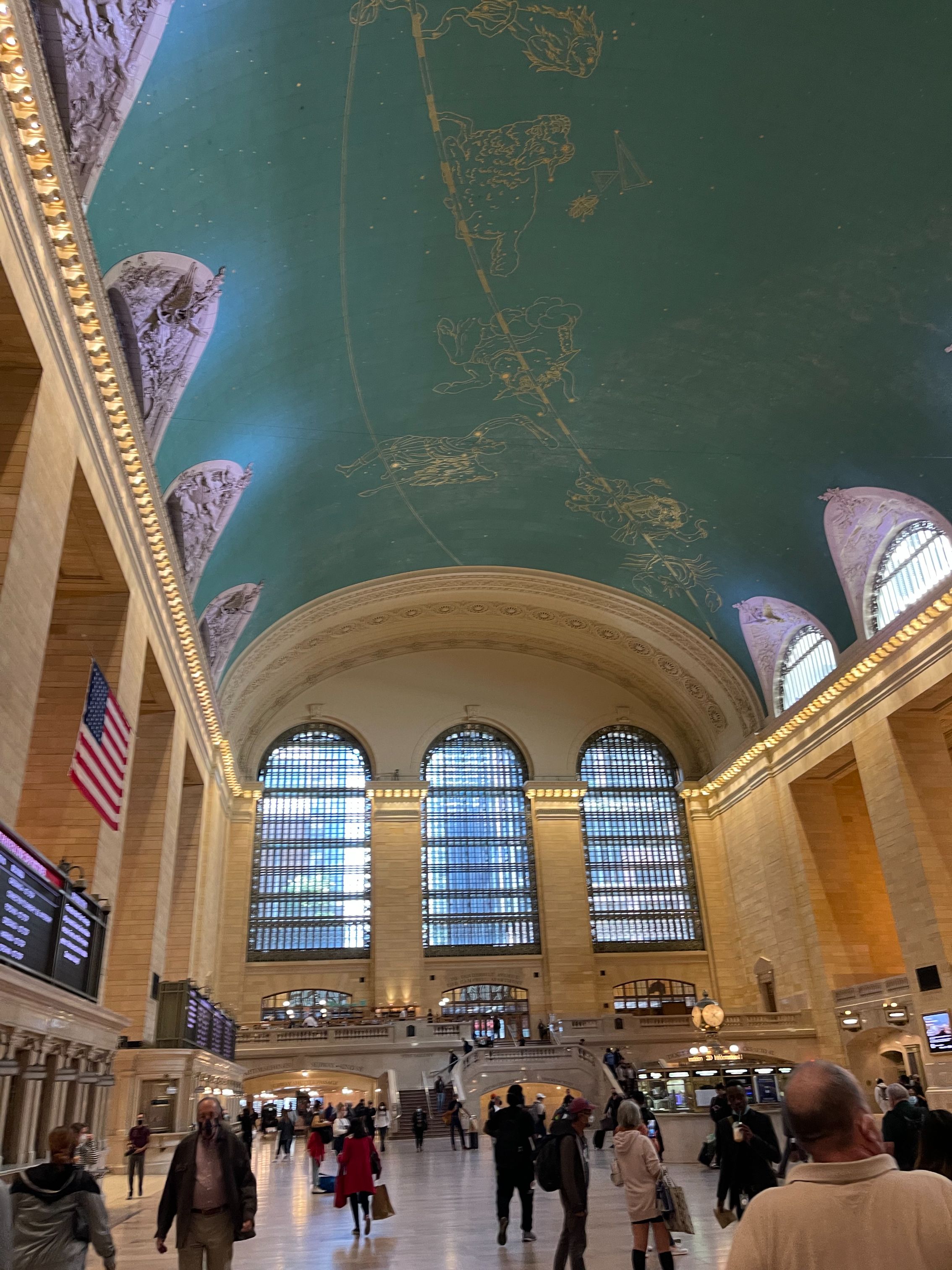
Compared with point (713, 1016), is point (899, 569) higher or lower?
higher

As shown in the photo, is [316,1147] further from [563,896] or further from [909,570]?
[563,896]

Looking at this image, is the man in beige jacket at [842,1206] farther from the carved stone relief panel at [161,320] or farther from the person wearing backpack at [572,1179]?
the carved stone relief panel at [161,320]

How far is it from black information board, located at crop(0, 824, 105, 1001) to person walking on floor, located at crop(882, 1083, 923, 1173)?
6.82 meters

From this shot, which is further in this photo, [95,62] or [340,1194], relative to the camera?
[95,62]

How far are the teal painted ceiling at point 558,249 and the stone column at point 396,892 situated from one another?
435 inches

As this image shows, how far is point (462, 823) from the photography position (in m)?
32.3

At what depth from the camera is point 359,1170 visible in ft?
28.5

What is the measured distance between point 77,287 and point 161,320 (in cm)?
271

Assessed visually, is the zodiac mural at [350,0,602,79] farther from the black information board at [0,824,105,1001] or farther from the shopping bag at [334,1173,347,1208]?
the shopping bag at [334,1173,347,1208]

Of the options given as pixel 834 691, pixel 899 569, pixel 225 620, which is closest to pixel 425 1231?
pixel 225 620

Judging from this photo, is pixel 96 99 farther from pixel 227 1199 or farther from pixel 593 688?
pixel 593 688

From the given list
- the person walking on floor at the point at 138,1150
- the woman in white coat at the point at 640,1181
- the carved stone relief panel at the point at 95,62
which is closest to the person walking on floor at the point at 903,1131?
the woman in white coat at the point at 640,1181

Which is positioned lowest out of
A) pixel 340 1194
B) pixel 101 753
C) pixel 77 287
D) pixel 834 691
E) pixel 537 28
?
pixel 340 1194

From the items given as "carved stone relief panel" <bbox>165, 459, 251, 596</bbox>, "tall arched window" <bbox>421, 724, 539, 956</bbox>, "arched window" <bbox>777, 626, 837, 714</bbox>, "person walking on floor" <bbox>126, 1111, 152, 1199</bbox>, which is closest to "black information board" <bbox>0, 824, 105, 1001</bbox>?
"person walking on floor" <bbox>126, 1111, 152, 1199</bbox>
